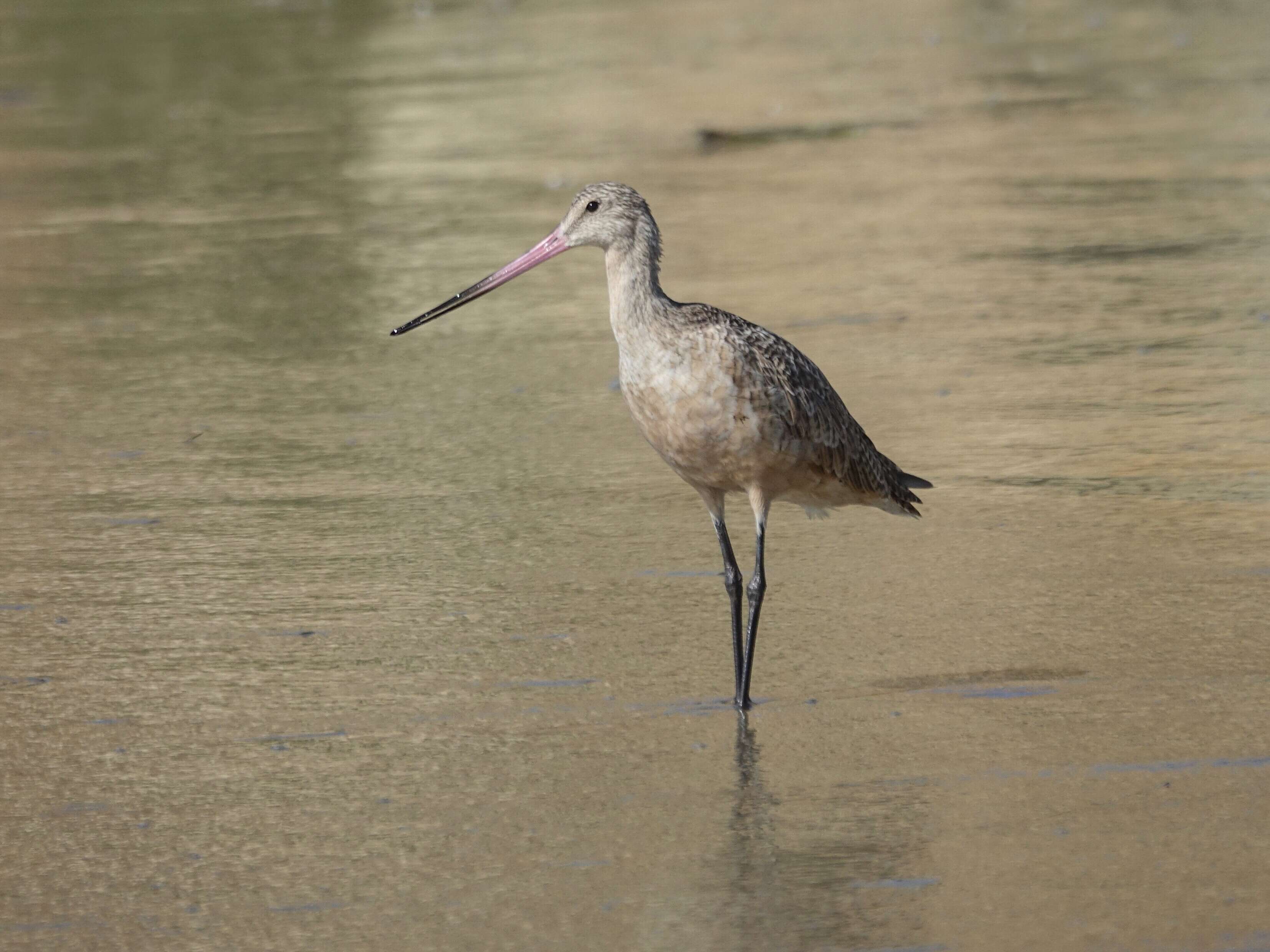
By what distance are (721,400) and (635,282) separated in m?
0.45

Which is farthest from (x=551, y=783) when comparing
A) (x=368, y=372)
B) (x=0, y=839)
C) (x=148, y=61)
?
(x=148, y=61)

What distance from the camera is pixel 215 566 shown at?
22.2 feet

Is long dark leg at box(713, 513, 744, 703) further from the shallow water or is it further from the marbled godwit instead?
the shallow water

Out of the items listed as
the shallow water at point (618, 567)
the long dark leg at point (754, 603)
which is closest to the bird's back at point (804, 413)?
the long dark leg at point (754, 603)

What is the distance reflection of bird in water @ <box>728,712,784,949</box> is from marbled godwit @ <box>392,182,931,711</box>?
18.5 inches

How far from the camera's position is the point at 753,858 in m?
4.51

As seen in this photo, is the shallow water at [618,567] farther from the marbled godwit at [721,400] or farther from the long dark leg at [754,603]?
the marbled godwit at [721,400]

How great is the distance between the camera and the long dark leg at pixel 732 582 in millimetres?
5738

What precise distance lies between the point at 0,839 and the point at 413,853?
3.09 feet

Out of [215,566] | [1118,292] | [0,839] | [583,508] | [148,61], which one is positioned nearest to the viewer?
[0,839]

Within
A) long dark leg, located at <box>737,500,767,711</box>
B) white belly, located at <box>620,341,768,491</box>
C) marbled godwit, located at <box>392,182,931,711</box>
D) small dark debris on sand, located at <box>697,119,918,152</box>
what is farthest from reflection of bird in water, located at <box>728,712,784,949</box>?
small dark debris on sand, located at <box>697,119,918,152</box>

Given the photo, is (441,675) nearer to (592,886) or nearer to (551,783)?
(551,783)

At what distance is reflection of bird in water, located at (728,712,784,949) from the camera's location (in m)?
4.18

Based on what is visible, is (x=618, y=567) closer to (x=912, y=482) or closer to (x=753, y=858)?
(x=912, y=482)
